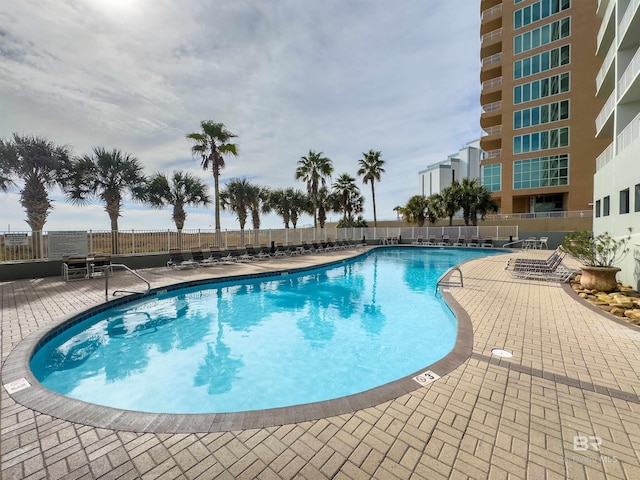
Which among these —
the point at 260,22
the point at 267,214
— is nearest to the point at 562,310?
the point at 260,22

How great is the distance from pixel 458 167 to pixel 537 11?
35.6m

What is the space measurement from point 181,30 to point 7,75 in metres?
4.70

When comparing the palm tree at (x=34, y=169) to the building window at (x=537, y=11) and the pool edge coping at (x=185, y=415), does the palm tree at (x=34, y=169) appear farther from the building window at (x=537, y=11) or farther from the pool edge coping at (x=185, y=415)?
the building window at (x=537, y=11)

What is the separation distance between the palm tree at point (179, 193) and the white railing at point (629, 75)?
1927cm

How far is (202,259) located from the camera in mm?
13992

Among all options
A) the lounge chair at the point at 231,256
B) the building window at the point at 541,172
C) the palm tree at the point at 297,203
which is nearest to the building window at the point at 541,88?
the building window at the point at 541,172

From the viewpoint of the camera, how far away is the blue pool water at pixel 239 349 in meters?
4.13

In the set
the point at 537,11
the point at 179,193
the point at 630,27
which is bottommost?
the point at 179,193

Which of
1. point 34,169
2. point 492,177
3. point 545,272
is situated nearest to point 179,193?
point 34,169

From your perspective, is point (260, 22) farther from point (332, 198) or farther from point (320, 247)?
point (332, 198)

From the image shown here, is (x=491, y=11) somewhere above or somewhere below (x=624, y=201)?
above

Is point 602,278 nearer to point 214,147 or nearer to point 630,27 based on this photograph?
point 630,27

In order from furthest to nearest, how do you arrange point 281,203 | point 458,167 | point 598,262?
1. point 458,167
2. point 281,203
3. point 598,262

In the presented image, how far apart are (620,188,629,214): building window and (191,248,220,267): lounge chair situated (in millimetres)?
16368
